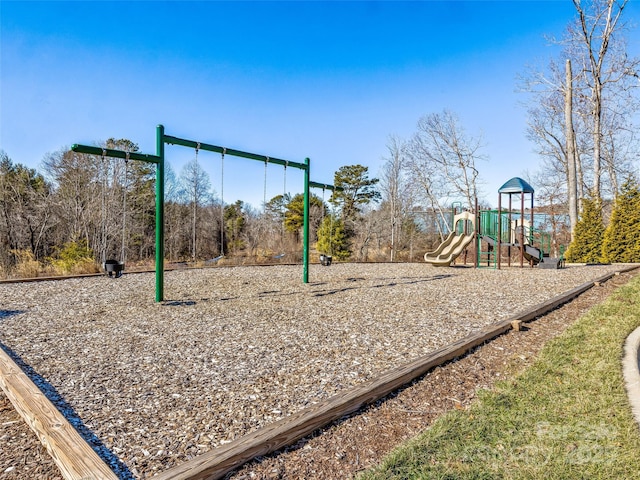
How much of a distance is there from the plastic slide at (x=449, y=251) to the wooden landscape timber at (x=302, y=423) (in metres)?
7.73

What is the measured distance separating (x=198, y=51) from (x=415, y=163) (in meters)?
12.9

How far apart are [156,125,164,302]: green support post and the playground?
32 centimetres

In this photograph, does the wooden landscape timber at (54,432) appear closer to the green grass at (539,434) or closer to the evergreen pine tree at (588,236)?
the green grass at (539,434)

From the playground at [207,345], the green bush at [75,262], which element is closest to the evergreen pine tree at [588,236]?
the playground at [207,345]

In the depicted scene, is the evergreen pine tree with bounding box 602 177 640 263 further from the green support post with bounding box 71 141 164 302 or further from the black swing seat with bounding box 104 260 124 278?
the black swing seat with bounding box 104 260 124 278

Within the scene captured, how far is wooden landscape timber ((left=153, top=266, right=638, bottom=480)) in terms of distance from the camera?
154cm

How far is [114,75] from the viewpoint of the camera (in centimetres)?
973

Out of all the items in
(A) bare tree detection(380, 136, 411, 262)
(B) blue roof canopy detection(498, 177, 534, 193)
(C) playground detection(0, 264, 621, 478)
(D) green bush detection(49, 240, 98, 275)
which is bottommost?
(C) playground detection(0, 264, 621, 478)

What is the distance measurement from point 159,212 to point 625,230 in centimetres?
1437

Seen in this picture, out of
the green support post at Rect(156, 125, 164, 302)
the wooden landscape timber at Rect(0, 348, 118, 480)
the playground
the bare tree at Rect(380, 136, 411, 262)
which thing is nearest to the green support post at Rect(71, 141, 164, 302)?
the green support post at Rect(156, 125, 164, 302)

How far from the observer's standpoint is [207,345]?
3381mm

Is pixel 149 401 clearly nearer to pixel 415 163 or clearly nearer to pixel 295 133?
pixel 295 133

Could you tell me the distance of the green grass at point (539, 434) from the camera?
5.28ft

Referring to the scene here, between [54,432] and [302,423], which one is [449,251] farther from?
[54,432]
